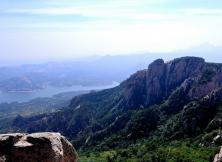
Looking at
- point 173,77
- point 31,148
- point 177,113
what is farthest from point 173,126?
point 31,148

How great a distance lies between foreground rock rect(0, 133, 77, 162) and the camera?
16578 mm

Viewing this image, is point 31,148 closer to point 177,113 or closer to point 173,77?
point 177,113

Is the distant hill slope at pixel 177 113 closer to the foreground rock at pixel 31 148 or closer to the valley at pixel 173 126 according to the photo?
the valley at pixel 173 126

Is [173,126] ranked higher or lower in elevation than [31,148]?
lower

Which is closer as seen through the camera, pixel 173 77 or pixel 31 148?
pixel 31 148

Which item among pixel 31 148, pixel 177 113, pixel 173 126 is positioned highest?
pixel 31 148

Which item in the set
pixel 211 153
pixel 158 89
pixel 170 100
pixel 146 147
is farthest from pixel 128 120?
pixel 211 153

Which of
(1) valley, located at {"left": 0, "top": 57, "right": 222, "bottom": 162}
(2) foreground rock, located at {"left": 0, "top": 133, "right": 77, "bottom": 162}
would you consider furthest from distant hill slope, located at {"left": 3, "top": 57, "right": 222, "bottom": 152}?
(2) foreground rock, located at {"left": 0, "top": 133, "right": 77, "bottom": 162}

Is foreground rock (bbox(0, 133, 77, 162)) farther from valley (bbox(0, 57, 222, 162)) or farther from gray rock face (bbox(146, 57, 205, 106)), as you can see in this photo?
gray rock face (bbox(146, 57, 205, 106))

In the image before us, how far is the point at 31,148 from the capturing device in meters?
16.8

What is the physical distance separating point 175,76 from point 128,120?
1550 inches

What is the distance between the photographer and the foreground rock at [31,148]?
54.4 ft

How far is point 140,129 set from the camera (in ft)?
487

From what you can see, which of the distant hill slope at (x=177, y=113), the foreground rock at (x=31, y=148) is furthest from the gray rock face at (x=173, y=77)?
the foreground rock at (x=31, y=148)
